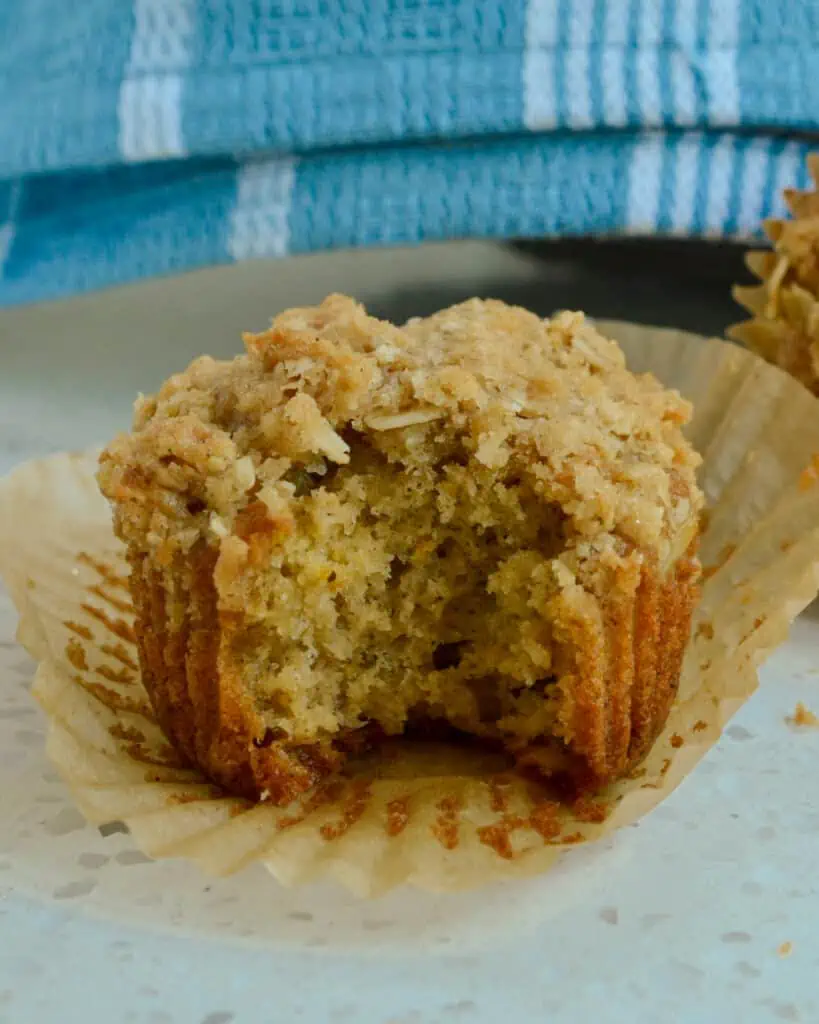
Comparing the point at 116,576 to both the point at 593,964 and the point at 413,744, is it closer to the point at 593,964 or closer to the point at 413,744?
the point at 413,744

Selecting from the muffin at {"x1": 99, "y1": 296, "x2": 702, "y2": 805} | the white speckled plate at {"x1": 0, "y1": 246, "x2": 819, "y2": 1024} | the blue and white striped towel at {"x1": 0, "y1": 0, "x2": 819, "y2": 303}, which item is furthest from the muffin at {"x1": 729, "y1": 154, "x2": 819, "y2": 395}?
the white speckled plate at {"x1": 0, "y1": 246, "x2": 819, "y2": 1024}

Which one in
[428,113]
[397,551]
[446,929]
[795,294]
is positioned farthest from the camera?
[428,113]

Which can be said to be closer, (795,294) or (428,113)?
(795,294)

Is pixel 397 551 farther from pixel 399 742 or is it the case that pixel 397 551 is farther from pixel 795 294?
pixel 795 294

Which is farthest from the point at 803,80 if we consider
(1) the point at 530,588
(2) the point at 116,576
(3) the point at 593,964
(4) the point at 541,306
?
(3) the point at 593,964

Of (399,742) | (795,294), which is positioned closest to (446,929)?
(399,742)

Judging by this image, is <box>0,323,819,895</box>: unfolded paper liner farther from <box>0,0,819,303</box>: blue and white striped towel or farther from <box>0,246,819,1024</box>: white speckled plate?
<box>0,0,819,303</box>: blue and white striped towel
